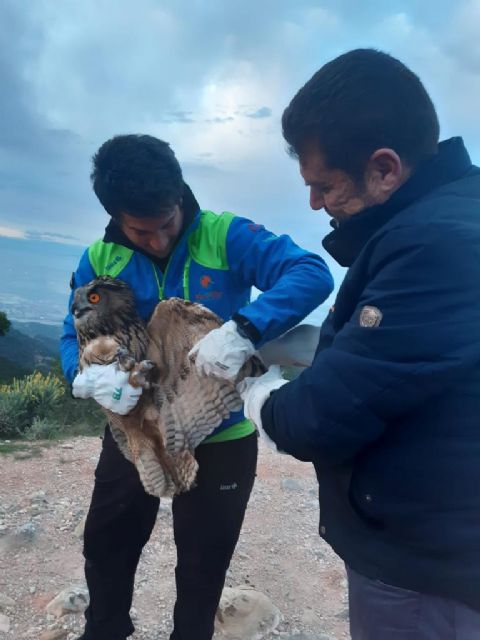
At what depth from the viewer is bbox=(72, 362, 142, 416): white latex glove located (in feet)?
8.31

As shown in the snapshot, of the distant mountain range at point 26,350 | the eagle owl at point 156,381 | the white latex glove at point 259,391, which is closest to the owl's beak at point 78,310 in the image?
the eagle owl at point 156,381

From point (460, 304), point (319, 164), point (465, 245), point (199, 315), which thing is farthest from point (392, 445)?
point (199, 315)

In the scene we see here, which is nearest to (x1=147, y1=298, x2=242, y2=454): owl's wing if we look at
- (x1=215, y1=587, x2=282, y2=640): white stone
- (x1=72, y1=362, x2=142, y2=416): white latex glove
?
(x1=72, y1=362, x2=142, y2=416): white latex glove

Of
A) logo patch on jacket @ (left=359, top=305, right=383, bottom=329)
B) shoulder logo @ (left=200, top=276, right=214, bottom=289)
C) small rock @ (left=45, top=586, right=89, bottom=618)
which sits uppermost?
shoulder logo @ (left=200, top=276, right=214, bottom=289)

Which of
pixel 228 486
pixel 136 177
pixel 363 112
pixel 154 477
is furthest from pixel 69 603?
pixel 363 112

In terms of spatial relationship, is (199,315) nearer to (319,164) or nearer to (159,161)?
(159,161)

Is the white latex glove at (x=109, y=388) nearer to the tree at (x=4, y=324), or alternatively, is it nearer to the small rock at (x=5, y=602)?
the small rock at (x=5, y=602)

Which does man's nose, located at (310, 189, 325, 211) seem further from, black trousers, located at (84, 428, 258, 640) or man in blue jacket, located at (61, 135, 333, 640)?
black trousers, located at (84, 428, 258, 640)

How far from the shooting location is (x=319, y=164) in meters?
1.66

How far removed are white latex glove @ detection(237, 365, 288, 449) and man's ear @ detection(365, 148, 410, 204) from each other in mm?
702

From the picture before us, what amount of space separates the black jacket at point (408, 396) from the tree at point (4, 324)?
11.7m

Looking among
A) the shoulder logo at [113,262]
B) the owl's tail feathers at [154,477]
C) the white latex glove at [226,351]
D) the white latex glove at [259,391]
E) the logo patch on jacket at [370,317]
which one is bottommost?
the owl's tail feathers at [154,477]

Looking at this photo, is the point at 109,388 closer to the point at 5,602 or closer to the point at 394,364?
the point at 394,364

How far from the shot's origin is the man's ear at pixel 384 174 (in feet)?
5.17
